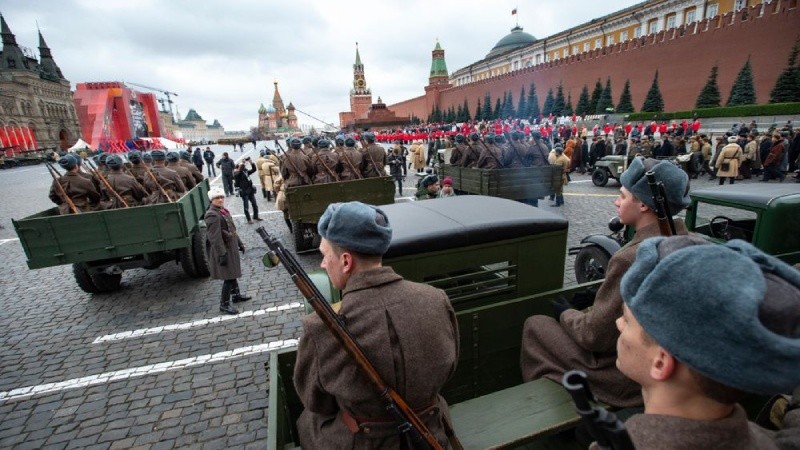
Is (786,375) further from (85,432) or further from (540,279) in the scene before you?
(85,432)

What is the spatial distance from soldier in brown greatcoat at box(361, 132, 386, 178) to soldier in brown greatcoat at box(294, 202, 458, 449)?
25.6 ft

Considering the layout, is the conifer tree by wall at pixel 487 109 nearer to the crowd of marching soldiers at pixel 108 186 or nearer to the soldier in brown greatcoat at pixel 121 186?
the crowd of marching soldiers at pixel 108 186

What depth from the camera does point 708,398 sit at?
1077 mm

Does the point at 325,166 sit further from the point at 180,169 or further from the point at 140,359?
the point at 140,359

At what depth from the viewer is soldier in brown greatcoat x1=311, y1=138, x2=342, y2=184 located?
30.0 feet

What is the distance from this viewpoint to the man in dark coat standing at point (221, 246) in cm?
547

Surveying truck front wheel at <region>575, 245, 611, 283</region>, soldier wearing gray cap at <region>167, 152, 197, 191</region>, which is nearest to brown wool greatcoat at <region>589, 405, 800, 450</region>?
truck front wheel at <region>575, 245, 611, 283</region>

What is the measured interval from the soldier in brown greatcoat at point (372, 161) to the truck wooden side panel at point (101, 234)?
14.9 feet

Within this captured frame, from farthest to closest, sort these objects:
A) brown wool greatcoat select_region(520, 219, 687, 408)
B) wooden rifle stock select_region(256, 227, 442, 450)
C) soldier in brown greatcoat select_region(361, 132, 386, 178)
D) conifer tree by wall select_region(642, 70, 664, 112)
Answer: conifer tree by wall select_region(642, 70, 664, 112) < soldier in brown greatcoat select_region(361, 132, 386, 178) < brown wool greatcoat select_region(520, 219, 687, 408) < wooden rifle stock select_region(256, 227, 442, 450)

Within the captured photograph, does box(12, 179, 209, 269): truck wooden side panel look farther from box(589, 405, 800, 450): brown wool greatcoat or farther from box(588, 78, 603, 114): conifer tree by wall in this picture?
box(588, 78, 603, 114): conifer tree by wall

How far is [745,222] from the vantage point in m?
5.02

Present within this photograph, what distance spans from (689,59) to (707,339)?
39.6m

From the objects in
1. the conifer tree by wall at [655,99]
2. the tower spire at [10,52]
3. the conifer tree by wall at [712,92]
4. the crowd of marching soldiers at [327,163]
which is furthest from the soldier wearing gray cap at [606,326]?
the tower spire at [10,52]

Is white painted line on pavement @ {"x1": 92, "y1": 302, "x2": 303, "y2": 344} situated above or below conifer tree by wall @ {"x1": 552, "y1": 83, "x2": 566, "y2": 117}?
below
